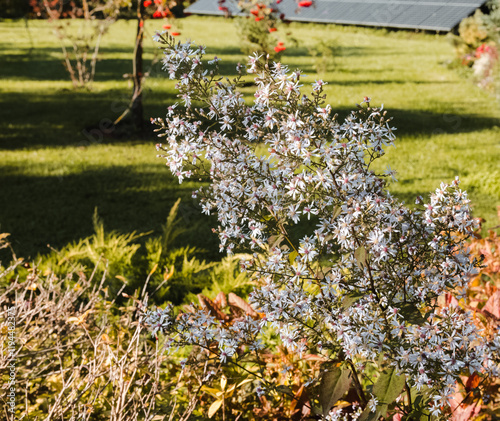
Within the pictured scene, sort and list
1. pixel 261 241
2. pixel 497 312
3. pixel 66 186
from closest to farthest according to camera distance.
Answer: pixel 261 241
pixel 497 312
pixel 66 186

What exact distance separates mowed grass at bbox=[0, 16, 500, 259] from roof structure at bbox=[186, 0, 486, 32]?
441cm

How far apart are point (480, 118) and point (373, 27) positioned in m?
14.2

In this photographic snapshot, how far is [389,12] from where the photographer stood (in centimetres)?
2308

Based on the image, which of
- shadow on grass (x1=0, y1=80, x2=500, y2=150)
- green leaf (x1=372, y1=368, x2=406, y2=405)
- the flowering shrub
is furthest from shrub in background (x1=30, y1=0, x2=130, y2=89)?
green leaf (x1=372, y1=368, x2=406, y2=405)

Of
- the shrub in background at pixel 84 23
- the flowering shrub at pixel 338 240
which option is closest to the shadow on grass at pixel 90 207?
the shrub in background at pixel 84 23

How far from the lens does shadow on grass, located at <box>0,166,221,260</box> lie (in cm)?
554

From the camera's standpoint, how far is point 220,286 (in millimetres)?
3787

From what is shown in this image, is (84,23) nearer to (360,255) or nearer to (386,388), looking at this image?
(360,255)

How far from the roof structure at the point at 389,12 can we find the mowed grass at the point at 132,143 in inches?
174

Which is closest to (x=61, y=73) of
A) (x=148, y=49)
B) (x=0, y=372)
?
(x=148, y=49)

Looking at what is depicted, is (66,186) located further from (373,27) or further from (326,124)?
(373,27)

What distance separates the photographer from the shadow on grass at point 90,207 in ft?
18.2

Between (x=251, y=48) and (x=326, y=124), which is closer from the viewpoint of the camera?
(x=326, y=124)

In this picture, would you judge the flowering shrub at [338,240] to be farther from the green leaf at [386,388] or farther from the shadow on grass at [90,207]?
the shadow on grass at [90,207]
